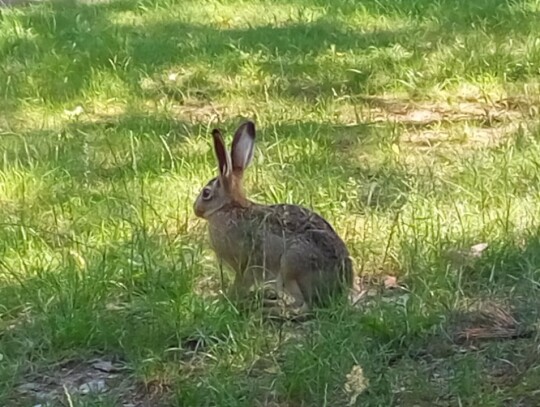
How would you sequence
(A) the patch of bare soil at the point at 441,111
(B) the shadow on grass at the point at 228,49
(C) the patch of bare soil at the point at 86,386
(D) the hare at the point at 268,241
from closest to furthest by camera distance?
(C) the patch of bare soil at the point at 86,386, (D) the hare at the point at 268,241, (A) the patch of bare soil at the point at 441,111, (B) the shadow on grass at the point at 228,49

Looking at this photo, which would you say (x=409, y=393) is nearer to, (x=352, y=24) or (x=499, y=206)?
(x=499, y=206)

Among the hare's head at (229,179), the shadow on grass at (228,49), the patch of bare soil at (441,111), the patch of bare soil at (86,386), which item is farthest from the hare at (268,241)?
the shadow on grass at (228,49)

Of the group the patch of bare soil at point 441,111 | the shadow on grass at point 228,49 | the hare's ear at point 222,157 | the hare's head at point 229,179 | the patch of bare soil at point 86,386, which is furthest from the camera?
the shadow on grass at point 228,49

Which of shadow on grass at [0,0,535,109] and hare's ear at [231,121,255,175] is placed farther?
shadow on grass at [0,0,535,109]

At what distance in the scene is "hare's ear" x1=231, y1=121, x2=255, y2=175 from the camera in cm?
430

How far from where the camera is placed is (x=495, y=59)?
688 centimetres

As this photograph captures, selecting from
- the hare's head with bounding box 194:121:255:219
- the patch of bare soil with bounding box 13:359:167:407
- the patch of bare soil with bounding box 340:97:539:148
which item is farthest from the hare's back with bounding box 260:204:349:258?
the patch of bare soil with bounding box 340:97:539:148

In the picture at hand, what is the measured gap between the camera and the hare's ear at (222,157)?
414cm

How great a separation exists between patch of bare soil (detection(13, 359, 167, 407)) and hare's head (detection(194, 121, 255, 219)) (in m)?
0.86

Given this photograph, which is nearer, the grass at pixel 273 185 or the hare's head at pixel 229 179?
the grass at pixel 273 185

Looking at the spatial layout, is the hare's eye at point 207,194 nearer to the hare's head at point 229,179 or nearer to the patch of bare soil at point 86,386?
the hare's head at point 229,179

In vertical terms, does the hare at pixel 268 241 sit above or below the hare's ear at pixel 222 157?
below

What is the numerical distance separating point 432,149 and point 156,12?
3.96m

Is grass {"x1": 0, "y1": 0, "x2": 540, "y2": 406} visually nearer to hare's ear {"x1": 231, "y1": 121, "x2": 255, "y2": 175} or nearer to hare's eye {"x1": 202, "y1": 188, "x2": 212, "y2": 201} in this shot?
hare's eye {"x1": 202, "y1": 188, "x2": 212, "y2": 201}
